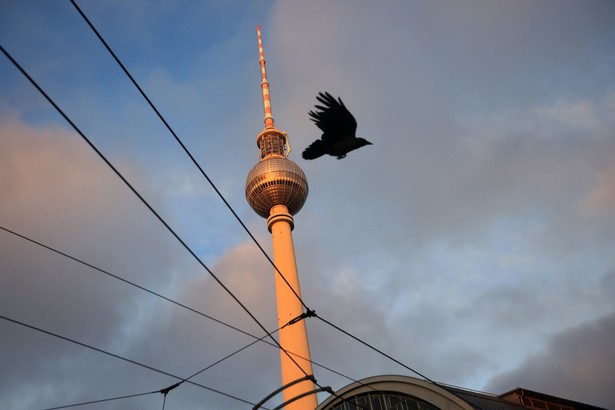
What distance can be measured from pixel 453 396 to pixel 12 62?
26.2 metres

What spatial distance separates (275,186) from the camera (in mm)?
74625

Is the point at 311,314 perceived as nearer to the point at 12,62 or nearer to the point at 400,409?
the point at 12,62

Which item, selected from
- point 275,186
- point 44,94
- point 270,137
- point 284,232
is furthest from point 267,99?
point 44,94

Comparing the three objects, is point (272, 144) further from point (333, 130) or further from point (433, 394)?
point (333, 130)

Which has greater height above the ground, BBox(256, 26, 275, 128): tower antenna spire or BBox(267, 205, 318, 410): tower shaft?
BBox(256, 26, 275, 128): tower antenna spire

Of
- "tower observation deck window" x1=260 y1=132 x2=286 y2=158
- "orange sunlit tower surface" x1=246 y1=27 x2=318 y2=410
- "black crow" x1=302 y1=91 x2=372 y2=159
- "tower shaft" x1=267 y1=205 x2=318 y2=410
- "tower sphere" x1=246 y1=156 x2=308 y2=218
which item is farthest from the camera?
"tower observation deck window" x1=260 y1=132 x2=286 y2=158

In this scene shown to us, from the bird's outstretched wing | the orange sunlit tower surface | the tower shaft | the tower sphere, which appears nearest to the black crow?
the bird's outstretched wing

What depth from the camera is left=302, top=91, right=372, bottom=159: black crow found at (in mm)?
12867

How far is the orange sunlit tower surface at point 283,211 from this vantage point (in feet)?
191

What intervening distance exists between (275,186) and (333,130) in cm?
6188

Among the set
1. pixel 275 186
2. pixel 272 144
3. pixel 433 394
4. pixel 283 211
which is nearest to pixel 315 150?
pixel 433 394

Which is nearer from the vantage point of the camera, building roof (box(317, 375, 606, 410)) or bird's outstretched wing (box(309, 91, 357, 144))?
bird's outstretched wing (box(309, 91, 357, 144))

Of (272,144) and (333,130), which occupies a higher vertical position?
(272,144)

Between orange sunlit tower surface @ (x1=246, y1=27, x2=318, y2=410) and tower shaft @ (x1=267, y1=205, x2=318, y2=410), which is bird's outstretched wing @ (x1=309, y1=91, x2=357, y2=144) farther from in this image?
orange sunlit tower surface @ (x1=246, y1=27, x2=318, y2=410)
